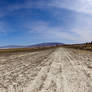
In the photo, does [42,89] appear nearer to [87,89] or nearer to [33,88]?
[33,88]

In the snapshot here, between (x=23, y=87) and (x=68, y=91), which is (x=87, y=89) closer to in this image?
(x=68, y=91)

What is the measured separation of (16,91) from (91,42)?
355 feet

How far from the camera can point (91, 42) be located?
10588 centimetres

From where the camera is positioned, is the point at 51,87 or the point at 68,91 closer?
the point at 68,91

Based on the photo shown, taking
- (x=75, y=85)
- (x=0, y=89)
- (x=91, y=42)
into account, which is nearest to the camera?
(x=0, y=89)

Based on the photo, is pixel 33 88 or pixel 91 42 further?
pixel 91 42

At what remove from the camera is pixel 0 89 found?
5008 mm

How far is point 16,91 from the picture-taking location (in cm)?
470

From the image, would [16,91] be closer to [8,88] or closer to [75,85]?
[8,88]

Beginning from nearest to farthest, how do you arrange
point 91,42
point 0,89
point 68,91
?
point 68,91 → point 0,89 → point 91,42

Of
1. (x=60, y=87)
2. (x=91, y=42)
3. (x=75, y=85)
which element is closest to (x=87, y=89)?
(x=75, y=85)

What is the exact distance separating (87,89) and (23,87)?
2.49 m

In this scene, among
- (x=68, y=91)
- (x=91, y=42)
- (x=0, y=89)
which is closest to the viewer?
(x=68, y=91)

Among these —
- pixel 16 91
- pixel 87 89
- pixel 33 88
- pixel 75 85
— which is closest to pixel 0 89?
pixel 16 91
